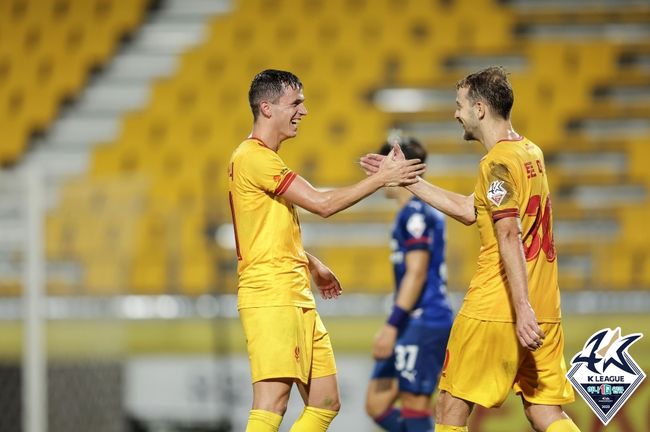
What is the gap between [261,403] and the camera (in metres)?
4.58

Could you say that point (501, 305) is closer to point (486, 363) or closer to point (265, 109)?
point (486, 363)

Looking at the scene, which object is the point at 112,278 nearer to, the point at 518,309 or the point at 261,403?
the point at 261,403

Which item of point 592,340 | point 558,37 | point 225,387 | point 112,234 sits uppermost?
point 558,37

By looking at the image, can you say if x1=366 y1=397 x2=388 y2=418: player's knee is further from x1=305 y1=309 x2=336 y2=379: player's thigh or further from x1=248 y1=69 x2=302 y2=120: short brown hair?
x1=248 y1=69 x2=302 y2=120: short brown hair

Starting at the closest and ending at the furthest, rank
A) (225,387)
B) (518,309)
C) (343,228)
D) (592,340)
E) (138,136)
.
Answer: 1. (518,309)
2. (592,340)
3. (225,387)
4. (343,228)
5. (138,136)

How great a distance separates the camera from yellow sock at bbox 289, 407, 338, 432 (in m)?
4.72

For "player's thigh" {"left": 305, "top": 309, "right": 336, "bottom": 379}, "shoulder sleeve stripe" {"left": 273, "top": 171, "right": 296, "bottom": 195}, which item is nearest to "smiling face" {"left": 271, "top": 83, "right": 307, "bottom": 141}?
"shoulder sleeve stripe" {"left": 273, "top": 171, "right": 296, "bottom": 195}

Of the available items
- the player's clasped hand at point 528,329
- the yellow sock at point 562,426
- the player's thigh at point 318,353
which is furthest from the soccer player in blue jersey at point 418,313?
the player's clasped hand at point 528,329

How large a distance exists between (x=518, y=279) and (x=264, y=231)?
1.12m

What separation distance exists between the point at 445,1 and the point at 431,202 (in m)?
9.02

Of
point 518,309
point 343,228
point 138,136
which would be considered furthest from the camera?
point 138,136

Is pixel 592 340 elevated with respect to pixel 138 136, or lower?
lower

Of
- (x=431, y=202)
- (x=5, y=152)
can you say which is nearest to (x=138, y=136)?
(x=5, y=152)

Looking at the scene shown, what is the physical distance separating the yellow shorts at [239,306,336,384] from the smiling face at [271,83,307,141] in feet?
2.57
